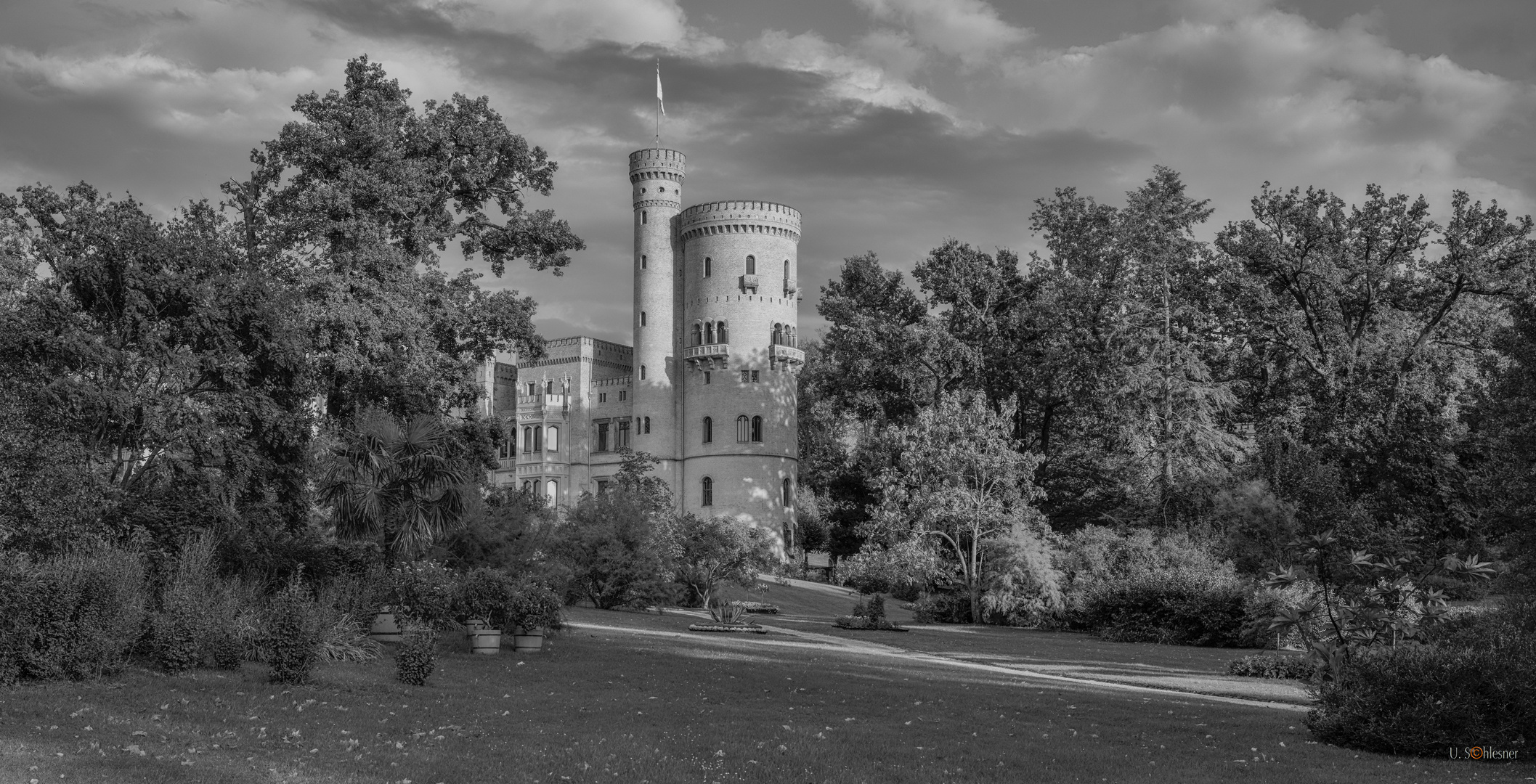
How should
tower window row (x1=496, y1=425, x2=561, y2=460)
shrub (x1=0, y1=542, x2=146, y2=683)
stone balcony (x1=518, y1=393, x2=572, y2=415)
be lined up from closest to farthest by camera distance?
1. shrub (x1=0, y1=542, x2=146, y2=683)
2. tower window row (x1=496, y1=425, x2=561, y2=460)
3. stone balcony (x1=518, y1=393, x2=572, y2=415)

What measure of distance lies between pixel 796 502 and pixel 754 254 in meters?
13.8

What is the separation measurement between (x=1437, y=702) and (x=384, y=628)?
48.6 feet

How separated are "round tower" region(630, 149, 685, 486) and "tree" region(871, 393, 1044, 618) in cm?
3201

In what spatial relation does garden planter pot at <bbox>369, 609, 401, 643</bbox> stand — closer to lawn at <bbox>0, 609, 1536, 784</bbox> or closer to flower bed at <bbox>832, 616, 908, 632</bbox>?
lawn at <bbox>0, 609, 1536, 784</bbox>

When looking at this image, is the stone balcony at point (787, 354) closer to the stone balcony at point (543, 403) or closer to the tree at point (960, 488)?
the stone balcony at point (543, 403)

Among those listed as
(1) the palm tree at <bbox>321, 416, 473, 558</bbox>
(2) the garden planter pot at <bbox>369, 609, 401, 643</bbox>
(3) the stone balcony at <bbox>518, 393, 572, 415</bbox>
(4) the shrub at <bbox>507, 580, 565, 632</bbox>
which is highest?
(3) the stone balcony at <bbox>518, 393, 572, 415</bbox>

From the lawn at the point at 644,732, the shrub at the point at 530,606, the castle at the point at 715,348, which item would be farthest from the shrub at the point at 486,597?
the castle at the point at 715,348

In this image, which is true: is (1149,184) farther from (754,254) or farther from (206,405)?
(206,405)

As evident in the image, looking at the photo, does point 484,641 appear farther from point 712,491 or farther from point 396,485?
point 712,491

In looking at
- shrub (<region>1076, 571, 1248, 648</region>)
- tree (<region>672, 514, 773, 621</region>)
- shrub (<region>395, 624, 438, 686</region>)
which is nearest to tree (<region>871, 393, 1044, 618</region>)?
tree (<region>672, 514, 773, 621</region>)

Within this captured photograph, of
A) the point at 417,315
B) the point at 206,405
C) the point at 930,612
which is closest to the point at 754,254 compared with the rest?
the point at 930,612

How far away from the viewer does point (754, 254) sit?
7088cm

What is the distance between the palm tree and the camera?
21.6 meters

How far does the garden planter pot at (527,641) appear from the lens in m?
20.5
